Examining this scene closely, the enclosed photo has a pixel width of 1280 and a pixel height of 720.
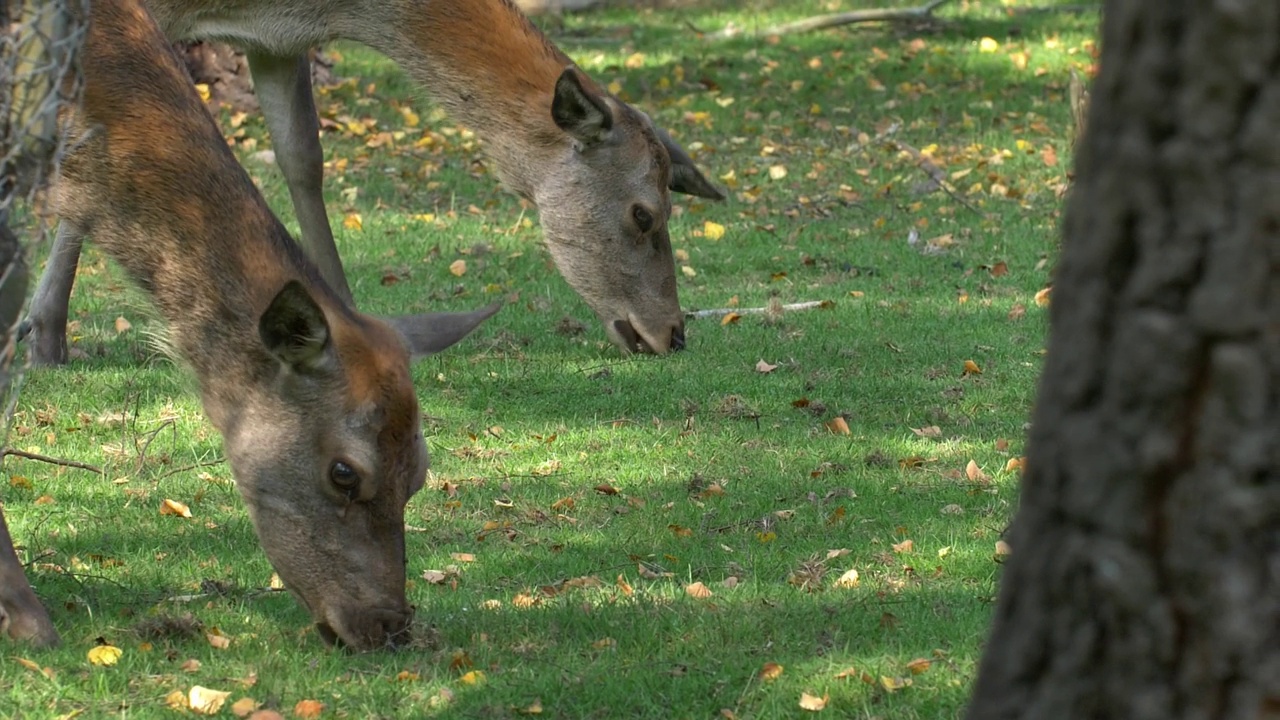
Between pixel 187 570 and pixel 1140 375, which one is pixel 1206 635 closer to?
pixel 1140 375

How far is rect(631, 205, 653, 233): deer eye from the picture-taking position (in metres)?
9.20

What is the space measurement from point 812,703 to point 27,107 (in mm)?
2630

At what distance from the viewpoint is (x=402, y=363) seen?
5066mm

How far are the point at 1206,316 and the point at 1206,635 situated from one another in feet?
1.54

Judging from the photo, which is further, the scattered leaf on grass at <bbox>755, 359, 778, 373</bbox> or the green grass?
the scattered leaf on grass at <bbox>755, 359, 778, 373</bbox>

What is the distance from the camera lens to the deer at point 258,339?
4.90 metres

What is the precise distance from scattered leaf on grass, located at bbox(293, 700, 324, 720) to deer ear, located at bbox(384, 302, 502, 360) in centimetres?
129

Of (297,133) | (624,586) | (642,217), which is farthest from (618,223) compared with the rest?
(624,586)

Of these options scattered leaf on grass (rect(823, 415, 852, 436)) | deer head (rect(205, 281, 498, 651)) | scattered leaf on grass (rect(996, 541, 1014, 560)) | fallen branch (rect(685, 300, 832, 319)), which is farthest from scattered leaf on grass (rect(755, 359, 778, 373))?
deer head (rect(205, 281, 498, 651))

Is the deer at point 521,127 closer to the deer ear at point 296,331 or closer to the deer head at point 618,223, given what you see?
the deer head at point 618,223

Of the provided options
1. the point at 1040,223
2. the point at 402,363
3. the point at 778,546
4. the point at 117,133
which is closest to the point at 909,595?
the point at 778,546

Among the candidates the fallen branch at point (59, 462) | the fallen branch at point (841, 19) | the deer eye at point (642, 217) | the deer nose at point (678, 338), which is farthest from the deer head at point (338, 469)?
the fallen branch at point (841, 19)

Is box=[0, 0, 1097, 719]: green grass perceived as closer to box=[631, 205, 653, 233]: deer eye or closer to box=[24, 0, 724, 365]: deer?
box=[24, 0, 724, 365]: deer

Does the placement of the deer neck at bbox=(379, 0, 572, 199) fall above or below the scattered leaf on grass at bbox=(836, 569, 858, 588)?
above
